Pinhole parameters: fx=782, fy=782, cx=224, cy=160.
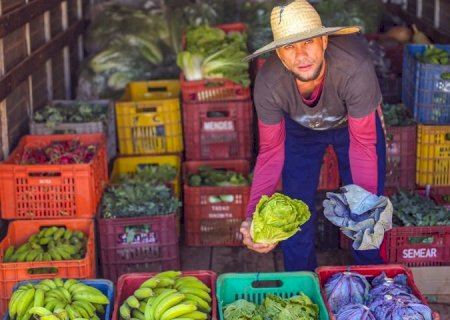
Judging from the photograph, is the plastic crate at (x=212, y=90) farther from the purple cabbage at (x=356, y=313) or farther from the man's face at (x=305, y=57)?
the purple cabbage at (x=356, y=313)

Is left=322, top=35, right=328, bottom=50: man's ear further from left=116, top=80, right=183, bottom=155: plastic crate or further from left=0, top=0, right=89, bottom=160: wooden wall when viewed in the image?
left=116, top=80, right=183, bottom=155: plastic crate

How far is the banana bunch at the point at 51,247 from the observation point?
15.9 ft

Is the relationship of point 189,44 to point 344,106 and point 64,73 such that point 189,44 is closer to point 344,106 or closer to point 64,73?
point 64,73

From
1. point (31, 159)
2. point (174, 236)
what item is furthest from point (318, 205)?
point (31, 159)

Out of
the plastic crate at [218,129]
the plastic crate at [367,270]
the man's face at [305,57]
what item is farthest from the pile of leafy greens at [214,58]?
the plastic crate at [367,270]

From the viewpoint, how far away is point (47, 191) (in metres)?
5.25

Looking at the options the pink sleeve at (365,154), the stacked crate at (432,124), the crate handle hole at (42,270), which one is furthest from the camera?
the stacked crate at (432,124)

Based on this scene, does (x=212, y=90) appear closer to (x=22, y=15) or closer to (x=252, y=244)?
(x=22, y=15)

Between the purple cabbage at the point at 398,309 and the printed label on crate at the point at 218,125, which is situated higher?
the printed label on crate at the point at 218,125

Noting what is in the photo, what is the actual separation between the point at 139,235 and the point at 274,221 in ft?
5.80

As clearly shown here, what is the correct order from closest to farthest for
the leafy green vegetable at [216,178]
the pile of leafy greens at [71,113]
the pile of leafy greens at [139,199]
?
the pile of leafy greens at [139,199], the leafy green vegetable at [216,178], the pile of leafy greens at [71,113]

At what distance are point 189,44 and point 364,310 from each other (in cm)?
421

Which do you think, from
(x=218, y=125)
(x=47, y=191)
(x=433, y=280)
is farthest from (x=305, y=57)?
(x=218, y=125)

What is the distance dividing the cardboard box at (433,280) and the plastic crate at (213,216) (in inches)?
57.3
